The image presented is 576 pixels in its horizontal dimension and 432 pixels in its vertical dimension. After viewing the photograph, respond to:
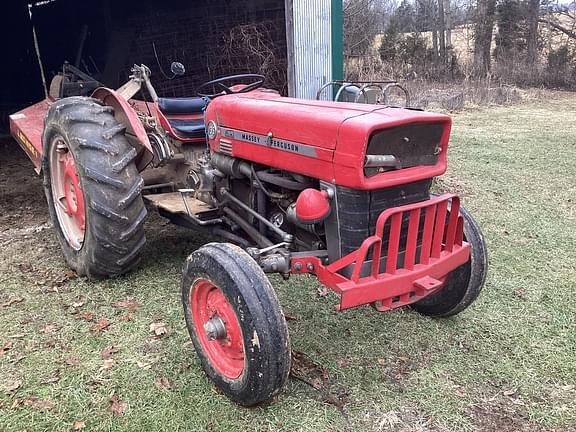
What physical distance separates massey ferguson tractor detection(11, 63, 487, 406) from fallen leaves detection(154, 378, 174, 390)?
7.7 inches

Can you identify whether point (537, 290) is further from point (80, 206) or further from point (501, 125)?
point (501, 125)

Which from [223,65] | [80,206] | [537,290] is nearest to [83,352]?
[80,206]

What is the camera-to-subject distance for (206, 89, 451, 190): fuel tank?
2262 millimetres

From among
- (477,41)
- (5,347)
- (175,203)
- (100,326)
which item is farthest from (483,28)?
(5,347)

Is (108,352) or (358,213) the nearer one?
(358,213)

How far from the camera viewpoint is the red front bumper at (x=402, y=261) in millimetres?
2273

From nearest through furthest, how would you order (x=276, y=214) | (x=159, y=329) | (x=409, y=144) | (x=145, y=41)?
1. (x=409, y=144)
2. (x=276, y=214)
3. (x=159, y=329)
4. (x=145, y=41)

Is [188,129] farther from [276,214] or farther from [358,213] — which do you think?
[358,213]

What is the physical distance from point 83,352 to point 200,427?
2.96 ft

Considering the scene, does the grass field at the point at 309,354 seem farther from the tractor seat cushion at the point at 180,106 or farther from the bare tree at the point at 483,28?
the bare tree at the point at 483,28

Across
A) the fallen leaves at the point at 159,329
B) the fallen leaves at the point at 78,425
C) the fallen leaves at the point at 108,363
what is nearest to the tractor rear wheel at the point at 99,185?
the fallen leaves at the point at 159,329

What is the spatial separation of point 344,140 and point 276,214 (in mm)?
784

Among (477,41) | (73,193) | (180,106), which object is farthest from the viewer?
(477,41)

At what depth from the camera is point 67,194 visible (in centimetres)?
376
